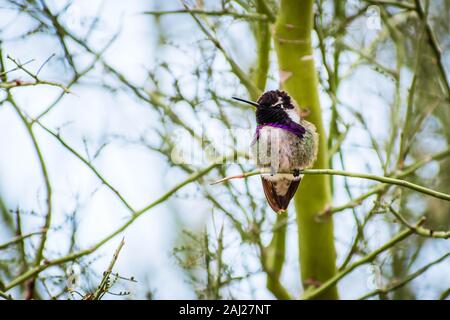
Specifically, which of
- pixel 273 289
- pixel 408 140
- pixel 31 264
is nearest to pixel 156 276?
pixel 273 289

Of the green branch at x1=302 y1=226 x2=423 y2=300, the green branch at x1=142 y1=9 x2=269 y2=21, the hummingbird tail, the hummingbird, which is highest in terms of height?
the green branch at x1=142 y1=9 x2=269 y2=21

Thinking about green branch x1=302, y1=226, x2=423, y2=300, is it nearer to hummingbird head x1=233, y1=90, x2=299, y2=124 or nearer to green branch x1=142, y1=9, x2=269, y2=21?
hummingbird head x1=233, y1=90, x2=299, y2=124

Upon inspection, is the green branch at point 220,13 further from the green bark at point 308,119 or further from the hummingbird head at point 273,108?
the hummingbird head at point 273,108

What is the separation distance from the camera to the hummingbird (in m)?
4.36

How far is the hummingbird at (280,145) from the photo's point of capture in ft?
14.3

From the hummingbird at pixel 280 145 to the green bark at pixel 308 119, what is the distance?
0.72 m

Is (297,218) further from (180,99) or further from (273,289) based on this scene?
(180,99)

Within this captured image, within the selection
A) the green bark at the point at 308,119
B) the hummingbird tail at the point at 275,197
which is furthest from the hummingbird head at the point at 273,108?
the green bark at the point at 308,119

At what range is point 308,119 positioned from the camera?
17.3 ft

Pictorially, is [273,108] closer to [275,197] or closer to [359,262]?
[275,197]

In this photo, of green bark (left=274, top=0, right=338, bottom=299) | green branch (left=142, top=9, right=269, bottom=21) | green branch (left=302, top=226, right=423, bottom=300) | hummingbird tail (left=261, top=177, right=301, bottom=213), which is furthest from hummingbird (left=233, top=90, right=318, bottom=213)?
green branch (left=142, top=9, right=269, bottom=21)

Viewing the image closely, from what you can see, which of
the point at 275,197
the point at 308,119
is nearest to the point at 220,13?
the point at 308,119

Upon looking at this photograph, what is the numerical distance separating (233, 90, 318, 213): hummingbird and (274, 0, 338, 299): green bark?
2.35ft
